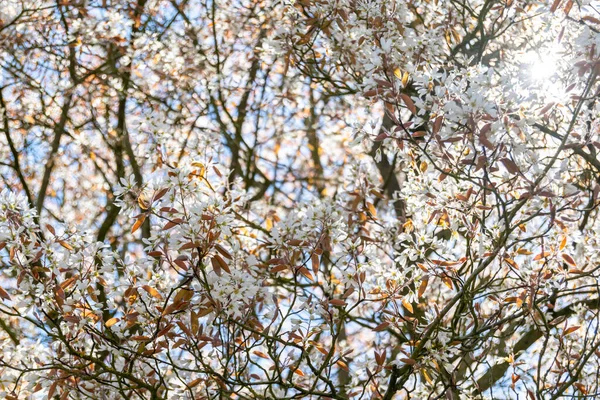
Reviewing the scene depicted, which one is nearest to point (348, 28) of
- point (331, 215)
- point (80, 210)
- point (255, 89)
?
point (331, 215)

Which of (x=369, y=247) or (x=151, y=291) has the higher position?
(x=369, y=247)

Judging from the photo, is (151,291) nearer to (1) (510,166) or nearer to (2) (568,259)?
(1) (510,166)

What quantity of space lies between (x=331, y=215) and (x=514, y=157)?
0.85 m

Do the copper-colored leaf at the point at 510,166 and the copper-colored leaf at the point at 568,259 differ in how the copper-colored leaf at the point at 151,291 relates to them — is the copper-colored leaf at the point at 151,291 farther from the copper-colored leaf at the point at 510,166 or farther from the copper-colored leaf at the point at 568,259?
the copper-colored leaf at the point at 568,259

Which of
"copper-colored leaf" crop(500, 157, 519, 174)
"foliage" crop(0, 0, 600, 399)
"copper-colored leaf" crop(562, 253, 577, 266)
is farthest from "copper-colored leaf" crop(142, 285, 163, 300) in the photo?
"copper-colored leaf" crop(562, 253, 577, 266)

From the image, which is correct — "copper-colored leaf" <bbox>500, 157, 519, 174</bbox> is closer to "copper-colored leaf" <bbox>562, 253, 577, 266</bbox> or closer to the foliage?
the foliage

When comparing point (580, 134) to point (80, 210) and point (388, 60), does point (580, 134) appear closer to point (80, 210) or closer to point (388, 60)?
point (388, 60)

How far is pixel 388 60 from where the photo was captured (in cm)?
320

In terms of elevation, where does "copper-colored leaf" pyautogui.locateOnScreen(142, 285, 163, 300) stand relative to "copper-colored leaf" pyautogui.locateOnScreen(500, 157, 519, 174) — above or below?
below

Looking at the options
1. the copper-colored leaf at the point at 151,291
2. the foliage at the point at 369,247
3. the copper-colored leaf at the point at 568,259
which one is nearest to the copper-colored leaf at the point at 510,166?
the foliage at the point at 369,247

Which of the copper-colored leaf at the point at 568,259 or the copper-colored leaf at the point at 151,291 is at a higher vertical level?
the copper-colored leaf at the point at 568,259

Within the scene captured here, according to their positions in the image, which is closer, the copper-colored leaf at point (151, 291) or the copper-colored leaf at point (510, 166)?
the copper-colored leaf at point (510, 166)

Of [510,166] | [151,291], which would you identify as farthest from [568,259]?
[151,291]

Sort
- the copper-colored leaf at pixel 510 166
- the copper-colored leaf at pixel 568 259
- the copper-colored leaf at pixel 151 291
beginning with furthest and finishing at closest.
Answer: the copper-colored leaf at pixel 568 259 < the copper-colored leaf at pixel 151 291 < the copper-colored leaf at pixel 510 166
